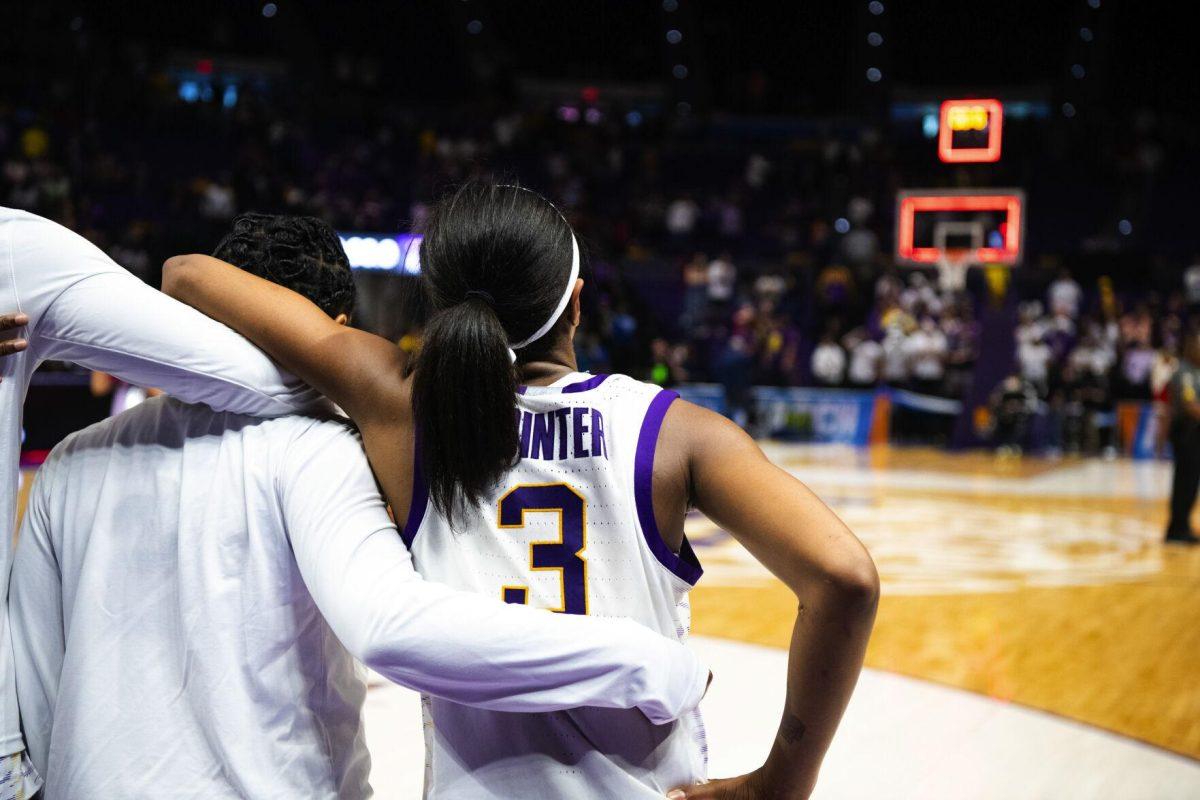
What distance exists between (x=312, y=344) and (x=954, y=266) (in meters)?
14.7

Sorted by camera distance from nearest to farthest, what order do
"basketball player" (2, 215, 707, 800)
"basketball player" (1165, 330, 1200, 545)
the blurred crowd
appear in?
"basketball player" (2, 215, 707, 800) < "basketball player" (1165, 330, 1200, 545) < the blurred crowd

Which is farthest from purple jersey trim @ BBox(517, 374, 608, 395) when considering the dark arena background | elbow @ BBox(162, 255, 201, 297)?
the dark arena background

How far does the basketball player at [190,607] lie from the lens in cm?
139

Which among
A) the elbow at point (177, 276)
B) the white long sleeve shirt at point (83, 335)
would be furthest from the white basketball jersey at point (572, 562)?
the elbow at point (177, 276)

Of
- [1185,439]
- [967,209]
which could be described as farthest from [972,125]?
[1185,439]

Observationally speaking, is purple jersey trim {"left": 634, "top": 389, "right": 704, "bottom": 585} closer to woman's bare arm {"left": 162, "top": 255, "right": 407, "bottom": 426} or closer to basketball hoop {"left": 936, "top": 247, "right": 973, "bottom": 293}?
woman's bare arm {"left": 162, "top": 255, "right": 407, "bottom": 426}

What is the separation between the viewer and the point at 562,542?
1416mm

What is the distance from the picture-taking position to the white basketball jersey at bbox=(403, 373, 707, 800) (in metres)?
1.40

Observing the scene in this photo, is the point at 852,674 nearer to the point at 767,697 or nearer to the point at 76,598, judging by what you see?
the point at 76,598

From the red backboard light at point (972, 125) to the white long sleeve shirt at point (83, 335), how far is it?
1462 centimetres

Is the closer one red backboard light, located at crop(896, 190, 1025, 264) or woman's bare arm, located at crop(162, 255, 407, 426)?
woman's bare arm, located at crop(162, 255, 407, 426)

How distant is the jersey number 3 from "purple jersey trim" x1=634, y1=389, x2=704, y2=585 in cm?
8

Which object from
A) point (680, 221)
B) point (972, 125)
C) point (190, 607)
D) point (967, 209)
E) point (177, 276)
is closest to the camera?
point (190, 607)

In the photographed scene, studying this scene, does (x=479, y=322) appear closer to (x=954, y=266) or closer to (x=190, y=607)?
(x=190, y=607)
